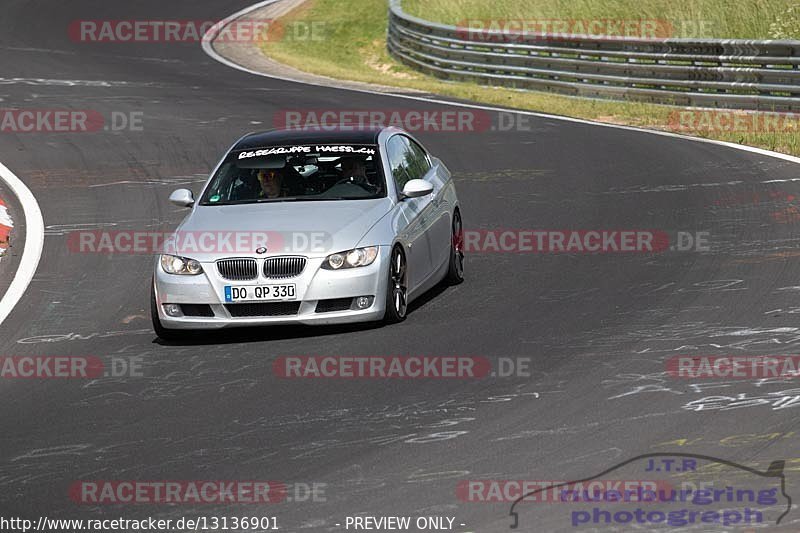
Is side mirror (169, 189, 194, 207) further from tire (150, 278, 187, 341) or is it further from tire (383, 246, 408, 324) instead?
tire (383, 246, 408, 324)

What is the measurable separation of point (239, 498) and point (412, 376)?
8.58 feet

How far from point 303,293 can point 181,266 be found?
98 centimetres

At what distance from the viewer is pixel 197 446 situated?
26.5 feet

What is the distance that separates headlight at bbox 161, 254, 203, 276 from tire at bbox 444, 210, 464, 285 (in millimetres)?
2609

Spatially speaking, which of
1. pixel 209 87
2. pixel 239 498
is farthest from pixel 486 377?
pixel 209 87

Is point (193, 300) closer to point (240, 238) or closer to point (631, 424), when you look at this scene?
point (240, 238)

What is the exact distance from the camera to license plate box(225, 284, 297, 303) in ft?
35.2
